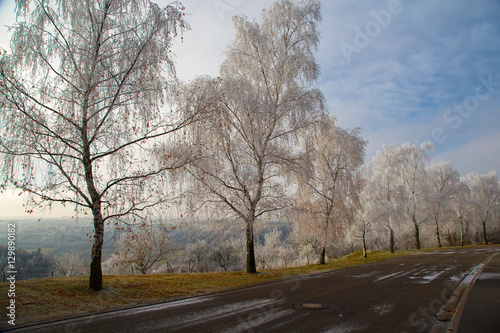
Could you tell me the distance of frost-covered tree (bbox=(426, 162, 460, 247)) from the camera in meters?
37.5

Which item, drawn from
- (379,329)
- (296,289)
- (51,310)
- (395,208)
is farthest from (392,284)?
(395,208)

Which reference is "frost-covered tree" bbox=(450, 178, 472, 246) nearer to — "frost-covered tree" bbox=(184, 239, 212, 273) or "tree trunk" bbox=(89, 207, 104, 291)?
"frost-covered tree" bbox=(184, 239, 212, 273)

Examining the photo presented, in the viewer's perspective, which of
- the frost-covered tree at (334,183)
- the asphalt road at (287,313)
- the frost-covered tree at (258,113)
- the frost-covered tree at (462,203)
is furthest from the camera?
the frost-covered tree at (462,203)

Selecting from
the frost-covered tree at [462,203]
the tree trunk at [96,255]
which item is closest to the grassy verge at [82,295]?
the tree trunk at [96,255]

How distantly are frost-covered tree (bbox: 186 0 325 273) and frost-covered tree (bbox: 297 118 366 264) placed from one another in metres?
4.42

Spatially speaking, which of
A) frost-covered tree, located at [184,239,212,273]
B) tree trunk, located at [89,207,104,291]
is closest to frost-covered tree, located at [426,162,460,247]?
frost-covered tree, located at [184,239,212,273]

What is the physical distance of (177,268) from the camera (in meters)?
47.1

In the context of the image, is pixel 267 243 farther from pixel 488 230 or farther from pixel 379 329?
pixel 379 329

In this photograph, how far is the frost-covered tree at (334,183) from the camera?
62.7 ft

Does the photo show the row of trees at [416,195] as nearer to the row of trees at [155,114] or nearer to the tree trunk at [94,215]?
the row of trees at [155,114]

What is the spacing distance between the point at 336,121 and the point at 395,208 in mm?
16269

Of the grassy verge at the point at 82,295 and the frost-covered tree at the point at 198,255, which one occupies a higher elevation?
the grassy verge at the point at 82,295

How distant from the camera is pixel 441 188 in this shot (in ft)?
139

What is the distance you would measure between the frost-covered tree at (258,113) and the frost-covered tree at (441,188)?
101 feet
